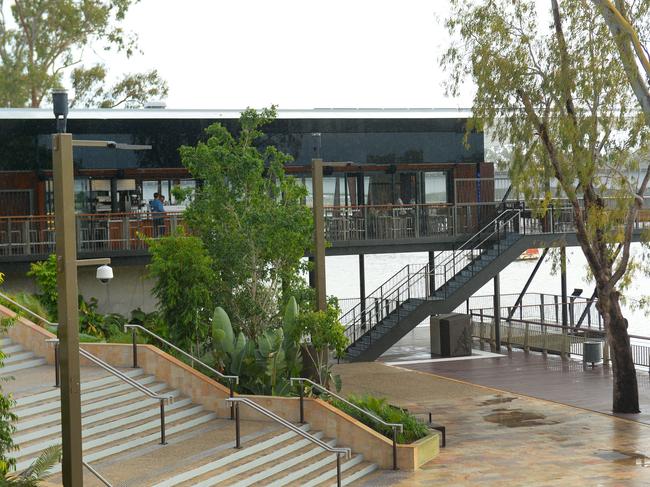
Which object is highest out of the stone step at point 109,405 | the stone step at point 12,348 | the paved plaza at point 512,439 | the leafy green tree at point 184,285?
the leafy green tree at point 184,285

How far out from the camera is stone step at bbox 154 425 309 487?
15977 mm

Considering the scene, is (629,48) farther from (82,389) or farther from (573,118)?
(82,389)

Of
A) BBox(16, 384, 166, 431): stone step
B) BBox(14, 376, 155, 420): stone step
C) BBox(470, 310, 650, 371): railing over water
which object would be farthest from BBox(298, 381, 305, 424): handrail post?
BBox(470, 310, 650, 371): railing over water

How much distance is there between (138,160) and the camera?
3219 centimetres

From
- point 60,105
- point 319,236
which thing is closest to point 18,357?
point 319,236

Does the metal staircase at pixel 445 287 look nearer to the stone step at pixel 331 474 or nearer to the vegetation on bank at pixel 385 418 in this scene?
the vegetation on bank at pixel 385 418

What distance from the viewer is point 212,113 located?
33094 mm

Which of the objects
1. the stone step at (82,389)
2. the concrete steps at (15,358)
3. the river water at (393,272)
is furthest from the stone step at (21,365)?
the river water at (393,272)

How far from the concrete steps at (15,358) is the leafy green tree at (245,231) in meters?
4.47

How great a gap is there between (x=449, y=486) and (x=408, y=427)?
8.21 feet

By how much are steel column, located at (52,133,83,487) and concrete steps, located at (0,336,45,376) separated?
810cm

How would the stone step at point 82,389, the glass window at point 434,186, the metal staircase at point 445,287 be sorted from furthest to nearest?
the glass window at point 434,186 → the metal staircase at point 445,287 → the stone step at point 82,389

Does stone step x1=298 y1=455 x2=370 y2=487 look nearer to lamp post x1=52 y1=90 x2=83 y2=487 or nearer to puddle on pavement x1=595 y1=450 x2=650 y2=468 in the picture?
puddle on pavement x1=595 y1=450 x2=650 y2=468

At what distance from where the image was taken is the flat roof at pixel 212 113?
1220 inches
